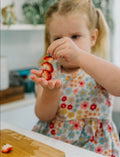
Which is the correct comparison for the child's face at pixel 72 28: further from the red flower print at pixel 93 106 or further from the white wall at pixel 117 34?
the white wall at pixel 117 34

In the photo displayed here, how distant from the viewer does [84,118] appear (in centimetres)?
76

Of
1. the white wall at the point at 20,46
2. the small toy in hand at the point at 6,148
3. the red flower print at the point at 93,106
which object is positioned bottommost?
the small toy in hand at the point at 6,148

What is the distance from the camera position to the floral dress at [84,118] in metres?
0.74

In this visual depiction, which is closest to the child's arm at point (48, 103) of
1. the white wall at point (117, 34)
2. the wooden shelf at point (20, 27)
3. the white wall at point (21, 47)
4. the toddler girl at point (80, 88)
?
the toddler girl at point (80, 88)

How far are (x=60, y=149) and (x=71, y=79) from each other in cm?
28

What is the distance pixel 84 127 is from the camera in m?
0.75

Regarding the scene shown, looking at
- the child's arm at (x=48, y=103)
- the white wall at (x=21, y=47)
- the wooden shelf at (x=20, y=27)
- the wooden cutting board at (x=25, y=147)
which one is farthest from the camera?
the white wall at (x=21, y=47)

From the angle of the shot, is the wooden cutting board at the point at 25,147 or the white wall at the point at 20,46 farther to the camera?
the white wall at the point at 20,46

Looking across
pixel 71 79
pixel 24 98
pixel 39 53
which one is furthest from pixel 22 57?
pixel 71 79

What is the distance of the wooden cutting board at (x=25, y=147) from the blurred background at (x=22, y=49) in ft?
2.29

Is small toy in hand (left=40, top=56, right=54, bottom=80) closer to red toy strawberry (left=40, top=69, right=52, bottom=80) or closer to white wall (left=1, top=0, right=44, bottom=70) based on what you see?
red toy strawberry (left=40, top=69, right=52, bottom=80)

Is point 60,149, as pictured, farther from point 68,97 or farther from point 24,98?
point 24,98

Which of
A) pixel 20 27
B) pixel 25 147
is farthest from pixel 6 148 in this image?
pixel 20 27

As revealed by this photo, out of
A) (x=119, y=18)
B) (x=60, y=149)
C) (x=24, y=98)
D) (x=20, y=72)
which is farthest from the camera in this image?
(x=119, y=18)
